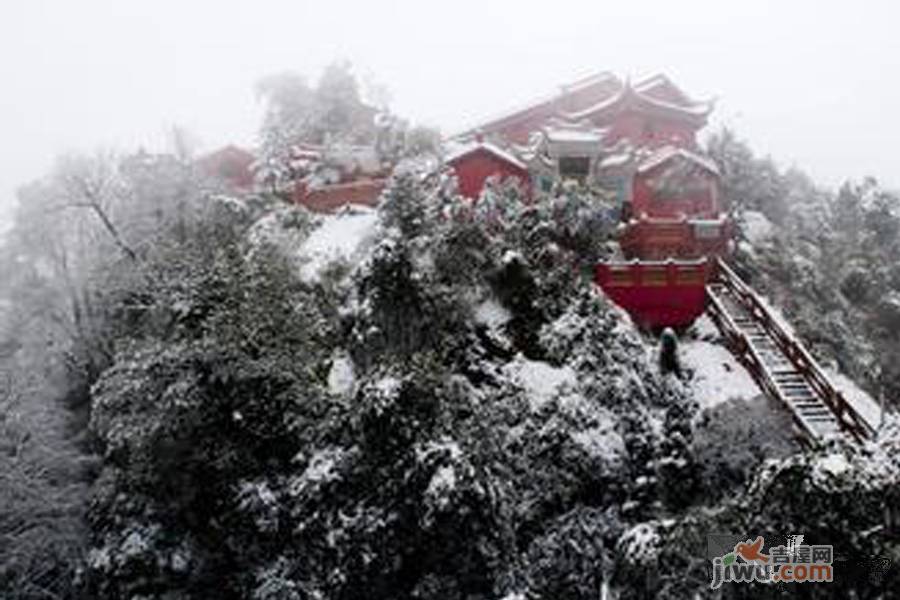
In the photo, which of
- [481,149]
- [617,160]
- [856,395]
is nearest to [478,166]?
[481,149]

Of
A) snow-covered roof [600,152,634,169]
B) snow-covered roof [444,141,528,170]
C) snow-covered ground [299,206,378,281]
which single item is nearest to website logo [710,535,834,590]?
snow-covered ground [299,206,378,281]

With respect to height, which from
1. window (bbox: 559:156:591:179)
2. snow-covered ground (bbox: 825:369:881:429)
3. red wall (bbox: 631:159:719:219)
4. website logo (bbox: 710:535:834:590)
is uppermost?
website logo (bbox: 710:535:834:590)

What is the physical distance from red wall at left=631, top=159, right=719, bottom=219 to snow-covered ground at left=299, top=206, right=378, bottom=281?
9.89m

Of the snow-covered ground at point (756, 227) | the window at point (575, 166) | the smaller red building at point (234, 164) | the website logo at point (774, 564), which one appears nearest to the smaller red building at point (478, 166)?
the window at point (575, 166)

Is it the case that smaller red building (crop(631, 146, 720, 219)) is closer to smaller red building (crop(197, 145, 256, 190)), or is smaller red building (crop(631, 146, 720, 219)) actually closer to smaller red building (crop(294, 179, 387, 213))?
smaller red building (crop(294, 179, 387, 213))

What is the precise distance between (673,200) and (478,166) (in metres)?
7.36

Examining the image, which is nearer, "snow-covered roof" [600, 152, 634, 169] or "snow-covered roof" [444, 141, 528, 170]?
"snow-covered roof" [444, 141, 528, 170]

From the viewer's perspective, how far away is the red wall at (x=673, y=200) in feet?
109

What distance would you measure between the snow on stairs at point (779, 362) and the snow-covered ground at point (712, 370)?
26cm

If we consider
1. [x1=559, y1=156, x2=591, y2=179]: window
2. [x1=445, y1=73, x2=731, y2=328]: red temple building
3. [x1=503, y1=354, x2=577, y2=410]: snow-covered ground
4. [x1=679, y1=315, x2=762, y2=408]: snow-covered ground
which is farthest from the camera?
[x1=559, y1=156, x2=591, y2=179]: window

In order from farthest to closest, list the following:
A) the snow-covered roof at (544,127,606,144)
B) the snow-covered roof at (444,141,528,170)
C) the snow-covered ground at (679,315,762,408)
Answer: the snow-covered roof at (544,127,606,144)
the snow-covered roof at (444,141,528,170)
the snow-covered ground at (679,315,762,408)

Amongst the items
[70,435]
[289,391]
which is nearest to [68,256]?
[70,435]

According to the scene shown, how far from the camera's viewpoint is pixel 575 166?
35.0 meters

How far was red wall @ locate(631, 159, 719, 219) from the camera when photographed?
1304 inches
